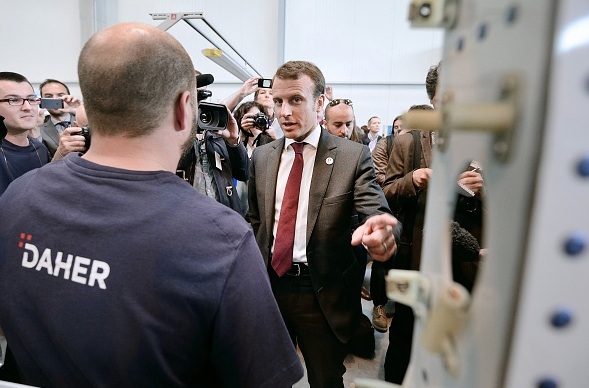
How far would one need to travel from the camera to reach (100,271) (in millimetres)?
547

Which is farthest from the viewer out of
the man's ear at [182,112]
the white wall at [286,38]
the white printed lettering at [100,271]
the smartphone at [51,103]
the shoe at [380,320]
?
the white wall at [286,38]

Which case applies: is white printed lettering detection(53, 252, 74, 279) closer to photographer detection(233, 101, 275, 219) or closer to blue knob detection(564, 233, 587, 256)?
blue knob detection(564, 233, 587, 256)

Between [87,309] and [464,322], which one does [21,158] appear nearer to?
[87,309]

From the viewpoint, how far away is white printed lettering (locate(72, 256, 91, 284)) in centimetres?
55

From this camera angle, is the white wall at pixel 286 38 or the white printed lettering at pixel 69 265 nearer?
the white printed lettering at pixel 69 265

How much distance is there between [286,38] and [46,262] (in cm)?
679

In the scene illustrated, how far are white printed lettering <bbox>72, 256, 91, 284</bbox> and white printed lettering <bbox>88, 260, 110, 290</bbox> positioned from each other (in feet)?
0.04

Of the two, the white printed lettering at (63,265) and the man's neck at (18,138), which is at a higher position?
the man's neck at (18,138)

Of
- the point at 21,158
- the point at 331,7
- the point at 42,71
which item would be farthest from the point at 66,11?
the point at 21,158

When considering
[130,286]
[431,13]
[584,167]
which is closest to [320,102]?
[130,286]

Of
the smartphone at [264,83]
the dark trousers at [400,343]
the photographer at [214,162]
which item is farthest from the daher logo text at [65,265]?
the smartphone at [264,83]

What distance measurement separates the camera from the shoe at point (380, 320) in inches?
91.2

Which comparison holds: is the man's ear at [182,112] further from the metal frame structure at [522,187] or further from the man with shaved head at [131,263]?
the metal frame structure at [522,187]

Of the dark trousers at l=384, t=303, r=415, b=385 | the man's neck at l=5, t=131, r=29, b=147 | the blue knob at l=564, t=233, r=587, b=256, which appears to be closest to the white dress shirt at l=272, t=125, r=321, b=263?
the dark trousers at l=384, t=303, r=415, b=385
